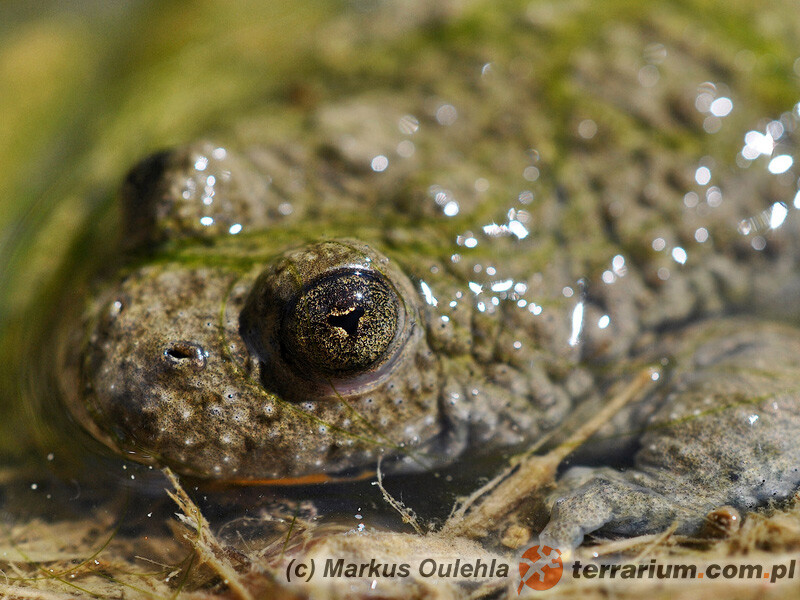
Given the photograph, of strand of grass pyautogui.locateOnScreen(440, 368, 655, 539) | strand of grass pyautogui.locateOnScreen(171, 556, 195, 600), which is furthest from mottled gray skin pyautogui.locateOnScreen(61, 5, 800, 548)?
strand of grass pyautogui.locateOnScreen(171, 556, 195, 600)

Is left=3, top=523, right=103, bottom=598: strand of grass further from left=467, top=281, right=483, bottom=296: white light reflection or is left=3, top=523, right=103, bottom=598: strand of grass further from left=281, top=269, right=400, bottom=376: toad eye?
left=467, top=281, right=483, bottom=296: white light reflection

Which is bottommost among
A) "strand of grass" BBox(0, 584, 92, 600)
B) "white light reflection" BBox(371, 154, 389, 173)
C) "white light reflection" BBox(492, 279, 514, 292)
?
"strand of grass" BBox(0, 584, 92, 600)

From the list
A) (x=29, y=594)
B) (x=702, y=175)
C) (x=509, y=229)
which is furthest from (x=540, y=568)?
(x=702, y=175)

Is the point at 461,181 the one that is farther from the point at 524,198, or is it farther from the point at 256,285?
the point at 256,285

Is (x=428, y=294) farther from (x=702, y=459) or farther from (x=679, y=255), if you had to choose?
(x=679, y=255)

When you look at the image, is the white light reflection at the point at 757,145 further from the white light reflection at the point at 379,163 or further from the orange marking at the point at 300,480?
the orange marking at the point at 300,480

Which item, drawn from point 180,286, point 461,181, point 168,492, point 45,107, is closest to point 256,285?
point 180,286
